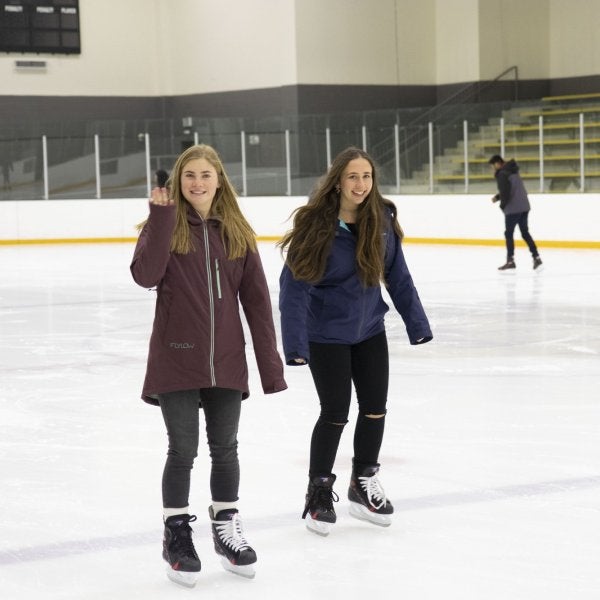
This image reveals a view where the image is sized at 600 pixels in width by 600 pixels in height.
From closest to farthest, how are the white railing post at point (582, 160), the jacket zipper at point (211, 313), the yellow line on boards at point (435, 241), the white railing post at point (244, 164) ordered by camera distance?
the jacket zipper at point (211, 313) → the white railing post at point (582, 160) → the yellow line on boards at point (435, 241) → the white railing post at point (244, 164)

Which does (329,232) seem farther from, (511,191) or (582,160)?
(582,160)

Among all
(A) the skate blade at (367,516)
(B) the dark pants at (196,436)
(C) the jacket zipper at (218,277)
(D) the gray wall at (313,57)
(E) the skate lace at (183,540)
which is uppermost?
(D) the gray wall at (313,57)

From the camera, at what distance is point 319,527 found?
11.7ft

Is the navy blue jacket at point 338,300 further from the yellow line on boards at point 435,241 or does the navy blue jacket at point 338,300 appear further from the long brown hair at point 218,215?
the yellow line on boards at point 435,241

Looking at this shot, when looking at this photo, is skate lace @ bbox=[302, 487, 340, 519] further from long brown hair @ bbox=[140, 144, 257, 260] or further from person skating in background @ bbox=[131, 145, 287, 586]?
long brown hair @ bbox=[140, 144, 257, 260]

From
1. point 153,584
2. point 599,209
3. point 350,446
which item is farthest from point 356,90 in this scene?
point 153,584

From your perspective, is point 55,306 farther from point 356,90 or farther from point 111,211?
point 356,90

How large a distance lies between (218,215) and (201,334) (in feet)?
1.01

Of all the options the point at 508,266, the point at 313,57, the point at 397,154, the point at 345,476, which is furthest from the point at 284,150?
the point at 345,476

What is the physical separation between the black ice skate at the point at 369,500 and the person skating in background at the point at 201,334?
0.56 meters

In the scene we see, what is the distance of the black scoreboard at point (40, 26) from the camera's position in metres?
20.8

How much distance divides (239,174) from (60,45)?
4.74 m

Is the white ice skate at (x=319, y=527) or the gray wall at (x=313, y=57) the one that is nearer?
the white ice skate at (x=319, y=527)

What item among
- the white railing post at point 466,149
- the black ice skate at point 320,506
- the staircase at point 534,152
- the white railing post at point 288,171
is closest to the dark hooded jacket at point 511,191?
the staircase at point 534,152
